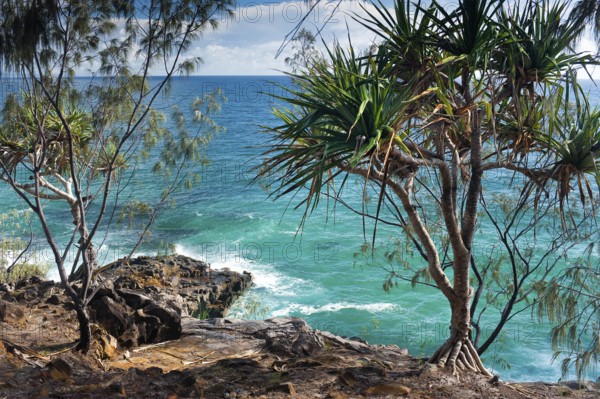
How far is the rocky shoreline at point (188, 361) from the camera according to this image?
17.8 ft

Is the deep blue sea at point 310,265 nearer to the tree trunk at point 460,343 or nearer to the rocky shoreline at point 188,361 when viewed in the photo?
the rocky shoreline at point 188,361

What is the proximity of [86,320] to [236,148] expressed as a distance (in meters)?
37.5

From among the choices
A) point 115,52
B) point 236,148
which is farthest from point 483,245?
point 236,148

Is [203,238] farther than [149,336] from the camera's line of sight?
Yes

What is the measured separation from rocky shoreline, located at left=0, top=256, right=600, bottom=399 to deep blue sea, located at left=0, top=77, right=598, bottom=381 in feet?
8.24

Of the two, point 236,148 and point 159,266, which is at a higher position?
point 236,148

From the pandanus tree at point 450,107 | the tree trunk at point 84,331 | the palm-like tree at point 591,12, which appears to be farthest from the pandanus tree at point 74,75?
the palm-like tree at point 591,12

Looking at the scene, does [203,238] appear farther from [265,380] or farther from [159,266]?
[265,380]

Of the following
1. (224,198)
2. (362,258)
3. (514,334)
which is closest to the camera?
(514,334)

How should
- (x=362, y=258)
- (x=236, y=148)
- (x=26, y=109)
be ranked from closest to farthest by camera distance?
(x=26, y=109), (x=362, y=258), (x=236, y=148)

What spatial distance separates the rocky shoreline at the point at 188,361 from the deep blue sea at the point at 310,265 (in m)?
2.51

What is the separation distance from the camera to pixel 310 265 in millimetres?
22406

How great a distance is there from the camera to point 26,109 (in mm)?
10633

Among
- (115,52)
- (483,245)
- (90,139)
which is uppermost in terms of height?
(115,52)
